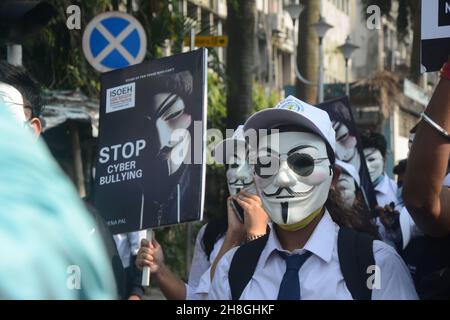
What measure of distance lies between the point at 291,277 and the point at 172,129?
126 cm

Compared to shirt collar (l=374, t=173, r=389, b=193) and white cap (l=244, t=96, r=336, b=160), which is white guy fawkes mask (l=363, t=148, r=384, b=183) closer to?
shirt collar (l=374, t=173, r=389, b=193)

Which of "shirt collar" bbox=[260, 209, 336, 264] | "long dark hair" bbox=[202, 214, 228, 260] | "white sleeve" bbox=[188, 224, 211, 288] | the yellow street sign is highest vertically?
the yellow street sign

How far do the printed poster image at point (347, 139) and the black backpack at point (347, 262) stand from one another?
3885mm

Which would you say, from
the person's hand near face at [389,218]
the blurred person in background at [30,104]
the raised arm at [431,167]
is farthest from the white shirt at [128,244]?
the raised arm at [431,167]

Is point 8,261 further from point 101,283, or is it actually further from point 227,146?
point 227,146

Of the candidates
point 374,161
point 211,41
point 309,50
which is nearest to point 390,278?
point 374,161

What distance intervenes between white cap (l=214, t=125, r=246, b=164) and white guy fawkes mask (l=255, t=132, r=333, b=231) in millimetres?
1772

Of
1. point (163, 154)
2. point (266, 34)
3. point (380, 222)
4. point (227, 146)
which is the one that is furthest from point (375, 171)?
point (266, 34)

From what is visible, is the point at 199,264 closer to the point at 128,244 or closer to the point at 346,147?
the point at 128,244

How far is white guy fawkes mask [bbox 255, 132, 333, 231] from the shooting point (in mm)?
3504

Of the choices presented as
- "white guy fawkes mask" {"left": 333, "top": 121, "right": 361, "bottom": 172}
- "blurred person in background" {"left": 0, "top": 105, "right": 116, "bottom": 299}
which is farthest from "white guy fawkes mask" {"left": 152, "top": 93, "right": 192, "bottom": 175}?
"white guy fawkes mask" {"left": 333, "top": 121, "right": 361, "bottom": 172}

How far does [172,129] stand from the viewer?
436cm

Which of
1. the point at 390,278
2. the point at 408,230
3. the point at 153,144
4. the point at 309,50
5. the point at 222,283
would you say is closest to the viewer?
the point at 390,278
